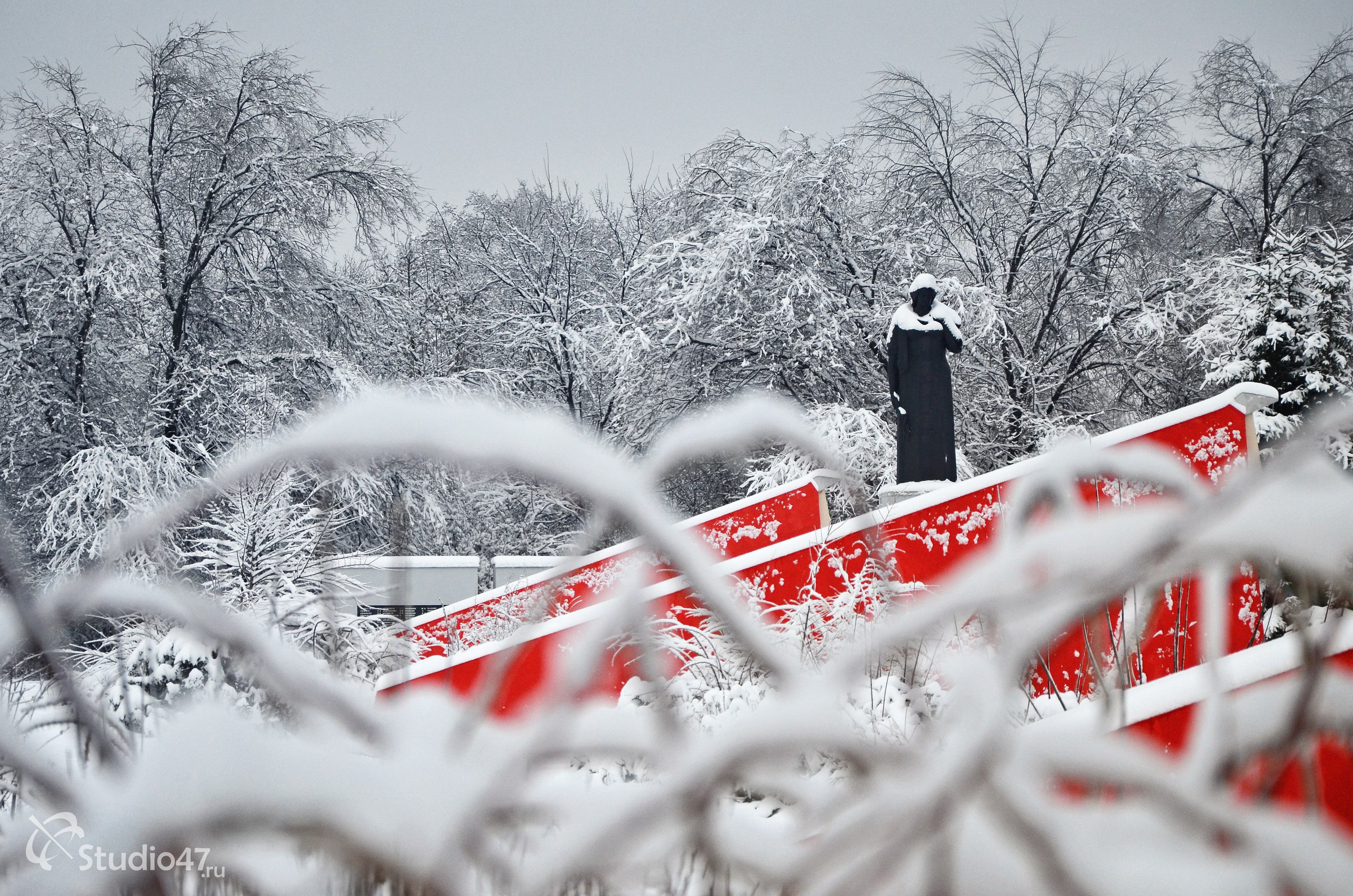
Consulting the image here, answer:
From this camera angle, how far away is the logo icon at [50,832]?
11.7 inches

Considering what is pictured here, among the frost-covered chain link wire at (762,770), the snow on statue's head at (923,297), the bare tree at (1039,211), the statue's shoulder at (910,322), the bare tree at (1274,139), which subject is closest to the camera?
the frost-covered chain link wire at (762,770)

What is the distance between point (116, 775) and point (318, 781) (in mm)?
179

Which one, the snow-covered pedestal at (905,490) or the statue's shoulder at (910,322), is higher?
the statue's shoulder at (910,322)

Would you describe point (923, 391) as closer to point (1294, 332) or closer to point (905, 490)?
point (905, 490)

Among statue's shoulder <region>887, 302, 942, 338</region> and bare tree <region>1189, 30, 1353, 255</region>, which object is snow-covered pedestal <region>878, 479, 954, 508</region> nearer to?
statue's shoulder <region>887, 302, 942, 338</region>

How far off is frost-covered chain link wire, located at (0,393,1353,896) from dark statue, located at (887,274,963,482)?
7626mm

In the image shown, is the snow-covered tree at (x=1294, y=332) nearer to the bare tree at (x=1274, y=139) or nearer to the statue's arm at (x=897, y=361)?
the bare tree at (x=1274, y=139)

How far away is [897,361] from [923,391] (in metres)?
0.40

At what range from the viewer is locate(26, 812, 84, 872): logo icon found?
30 centimetres

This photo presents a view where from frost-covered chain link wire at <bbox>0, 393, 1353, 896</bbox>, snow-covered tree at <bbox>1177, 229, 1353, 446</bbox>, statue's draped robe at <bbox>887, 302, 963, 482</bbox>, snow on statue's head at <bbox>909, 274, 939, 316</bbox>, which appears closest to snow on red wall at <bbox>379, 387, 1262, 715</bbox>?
statue's draped robe at <bbox>887, 302, 963, 482</bbox>

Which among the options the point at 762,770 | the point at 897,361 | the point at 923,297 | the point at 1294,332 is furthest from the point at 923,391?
the point at 762,770

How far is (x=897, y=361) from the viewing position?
8219 millimetres

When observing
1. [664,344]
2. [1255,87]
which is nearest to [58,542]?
[664,344]

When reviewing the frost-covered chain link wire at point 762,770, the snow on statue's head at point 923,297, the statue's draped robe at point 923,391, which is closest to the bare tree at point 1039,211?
the snow on statue's head at point 923,297
